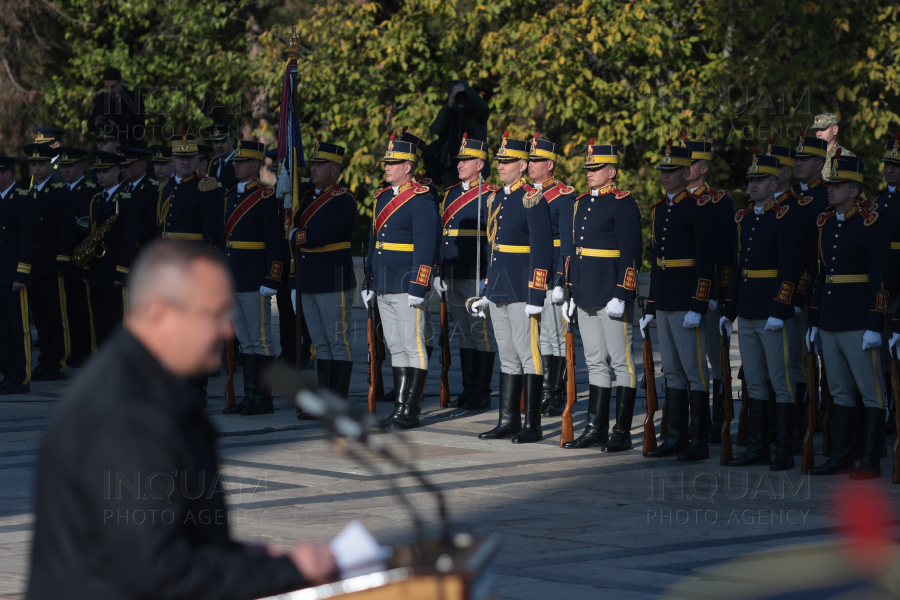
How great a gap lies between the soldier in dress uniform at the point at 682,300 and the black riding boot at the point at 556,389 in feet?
6.72

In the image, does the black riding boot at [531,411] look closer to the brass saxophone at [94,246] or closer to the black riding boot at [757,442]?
the black riding boot at [757,442]

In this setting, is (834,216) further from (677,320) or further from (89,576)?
(89,576)

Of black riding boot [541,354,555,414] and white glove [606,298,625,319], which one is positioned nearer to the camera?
white glove [606,298,625,319]

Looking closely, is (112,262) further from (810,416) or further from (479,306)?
(810,416)

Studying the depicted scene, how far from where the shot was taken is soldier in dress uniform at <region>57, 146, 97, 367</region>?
12.6m

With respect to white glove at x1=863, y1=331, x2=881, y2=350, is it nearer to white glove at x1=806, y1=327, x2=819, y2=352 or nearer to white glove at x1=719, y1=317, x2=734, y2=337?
white glove at x1=806, y1=327, x2=819, y2=352

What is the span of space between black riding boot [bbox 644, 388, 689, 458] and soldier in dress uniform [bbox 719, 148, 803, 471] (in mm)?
439

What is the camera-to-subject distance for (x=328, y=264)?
32.8 feet

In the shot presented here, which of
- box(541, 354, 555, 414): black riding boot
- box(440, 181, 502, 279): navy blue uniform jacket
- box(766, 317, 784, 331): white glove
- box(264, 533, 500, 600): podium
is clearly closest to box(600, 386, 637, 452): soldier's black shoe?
box(766, 317, 784, 331): white glove

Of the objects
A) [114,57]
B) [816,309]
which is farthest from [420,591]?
[114,57]

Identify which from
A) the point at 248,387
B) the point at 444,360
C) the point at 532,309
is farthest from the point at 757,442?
the point at 248,387

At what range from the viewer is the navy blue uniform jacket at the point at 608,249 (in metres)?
8.62

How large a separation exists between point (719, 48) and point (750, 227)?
990cm

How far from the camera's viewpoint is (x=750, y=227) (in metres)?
8.33
